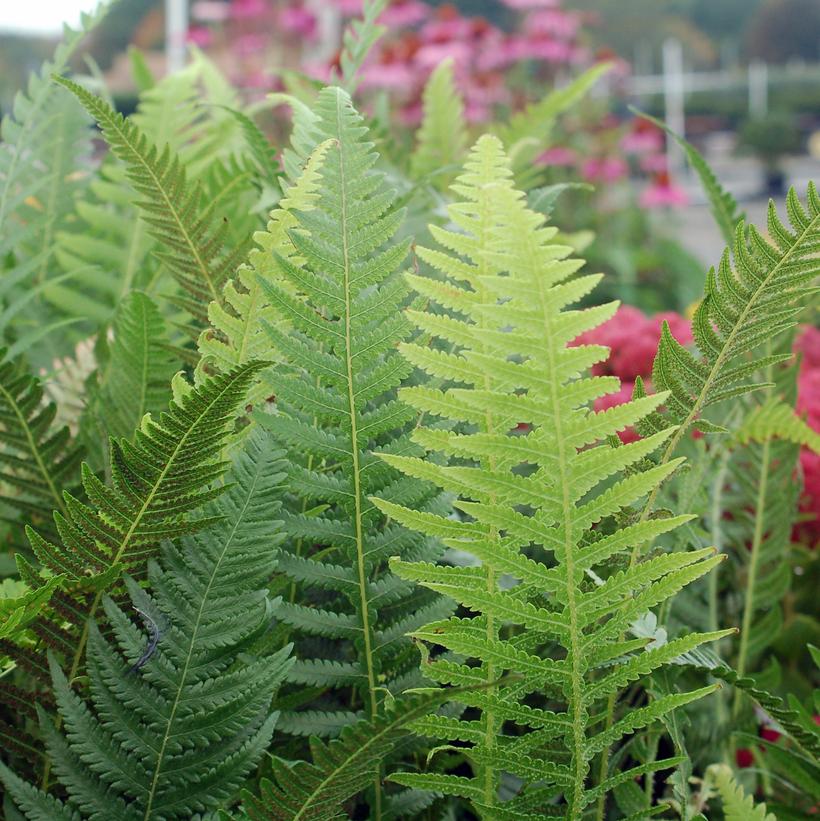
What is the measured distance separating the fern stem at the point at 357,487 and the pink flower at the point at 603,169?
4.19 m

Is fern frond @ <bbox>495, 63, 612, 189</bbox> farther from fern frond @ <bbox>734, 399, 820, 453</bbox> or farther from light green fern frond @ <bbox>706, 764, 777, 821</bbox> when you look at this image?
light green fern frond @ <bbox>706, 764, 777, 821</bbox>

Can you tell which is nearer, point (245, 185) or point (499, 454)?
point (499, 454)

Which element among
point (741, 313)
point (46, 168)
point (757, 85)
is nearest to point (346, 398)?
point (741, 313)

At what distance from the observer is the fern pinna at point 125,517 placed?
0.30 metres

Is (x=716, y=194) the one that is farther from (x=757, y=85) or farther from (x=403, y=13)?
(x=757, y=85)

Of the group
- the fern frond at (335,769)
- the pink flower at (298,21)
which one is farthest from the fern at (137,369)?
→ the pink flower at (298,21)

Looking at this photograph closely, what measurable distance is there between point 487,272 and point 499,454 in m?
0.07

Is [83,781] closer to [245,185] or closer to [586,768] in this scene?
[586,768]

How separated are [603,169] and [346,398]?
4.30 m

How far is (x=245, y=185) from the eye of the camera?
61cm

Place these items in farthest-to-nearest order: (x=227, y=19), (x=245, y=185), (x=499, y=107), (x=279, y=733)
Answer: (x=227, y=19) → (x=499, y=107) → (x=245, y=185) → (x=279, y=733)

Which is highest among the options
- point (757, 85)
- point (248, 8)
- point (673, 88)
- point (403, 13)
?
point (757, 85)

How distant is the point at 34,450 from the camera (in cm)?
43

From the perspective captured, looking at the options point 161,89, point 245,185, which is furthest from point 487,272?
point 161,89
